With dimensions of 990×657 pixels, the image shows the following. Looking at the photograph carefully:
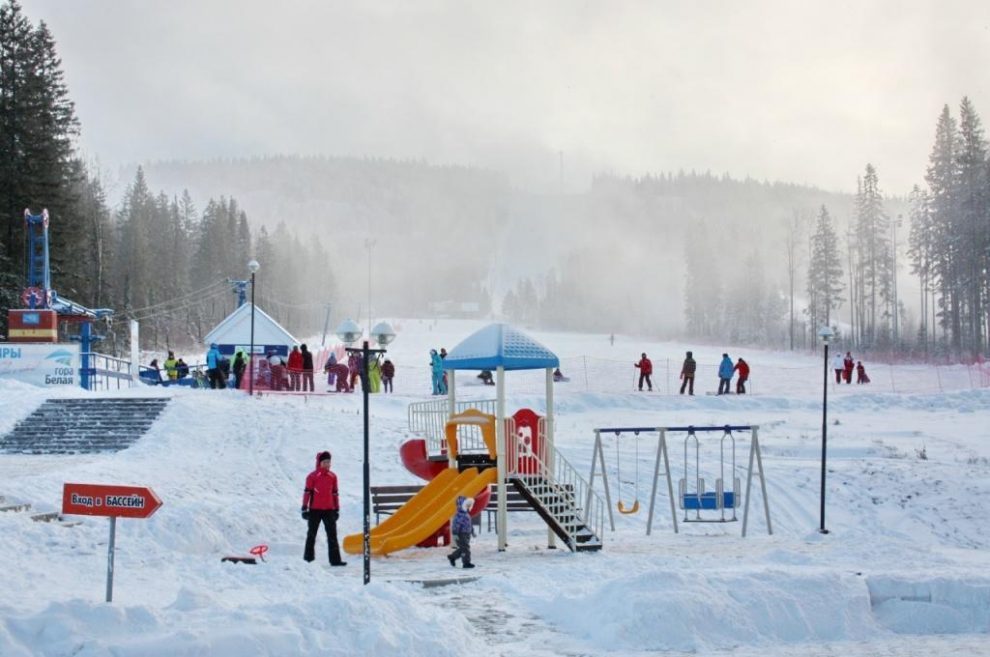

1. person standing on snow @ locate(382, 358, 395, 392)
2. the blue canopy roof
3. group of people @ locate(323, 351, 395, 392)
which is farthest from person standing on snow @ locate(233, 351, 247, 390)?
the blue canopy roof

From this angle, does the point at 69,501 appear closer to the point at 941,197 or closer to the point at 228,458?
the point at 228,458

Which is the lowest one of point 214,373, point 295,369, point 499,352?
point 214,373

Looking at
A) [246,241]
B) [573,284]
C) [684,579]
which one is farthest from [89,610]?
[573,284]

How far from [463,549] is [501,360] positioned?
3.43m

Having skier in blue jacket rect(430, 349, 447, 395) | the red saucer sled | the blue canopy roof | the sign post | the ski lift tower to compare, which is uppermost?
the ski lift tower

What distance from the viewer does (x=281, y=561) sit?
14023 millimetres

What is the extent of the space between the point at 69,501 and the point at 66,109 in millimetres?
49399

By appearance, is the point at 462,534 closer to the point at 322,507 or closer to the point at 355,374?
the point at 322,507

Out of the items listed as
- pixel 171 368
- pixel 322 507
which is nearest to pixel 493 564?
pixel 322 507

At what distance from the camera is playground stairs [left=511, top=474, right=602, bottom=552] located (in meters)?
15.7

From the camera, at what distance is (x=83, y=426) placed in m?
26.1

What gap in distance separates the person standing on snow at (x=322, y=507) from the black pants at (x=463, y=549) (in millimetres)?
1686

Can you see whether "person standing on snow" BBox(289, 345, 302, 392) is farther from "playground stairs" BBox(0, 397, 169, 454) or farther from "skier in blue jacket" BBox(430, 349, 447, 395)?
"playground stairs" BBox(0, 397, 169, 454)

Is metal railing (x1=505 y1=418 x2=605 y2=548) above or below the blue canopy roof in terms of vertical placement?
below
